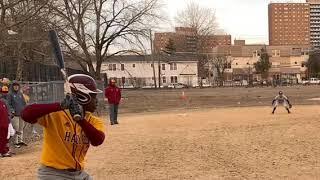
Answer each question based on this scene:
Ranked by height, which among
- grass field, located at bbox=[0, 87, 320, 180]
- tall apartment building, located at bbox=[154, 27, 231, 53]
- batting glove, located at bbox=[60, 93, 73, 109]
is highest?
tall apartment building, located at bbox=[154, 27, 231, 53]

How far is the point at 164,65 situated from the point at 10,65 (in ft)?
317

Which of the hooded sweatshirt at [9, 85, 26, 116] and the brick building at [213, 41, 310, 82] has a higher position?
the brick building at [213, 41, 310, 82]

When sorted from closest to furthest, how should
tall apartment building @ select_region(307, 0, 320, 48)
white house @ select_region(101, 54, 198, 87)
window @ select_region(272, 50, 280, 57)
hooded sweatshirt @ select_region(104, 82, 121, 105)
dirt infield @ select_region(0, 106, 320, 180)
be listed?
dirt infield @ select_region(0, 106, 320, 180)
hooded sweatshirt @ select_region(104, 82, 121, 105)
white house @ select_region(101, 54, 198, 87)
window @ select_region(272, 50, 280, 57)
tall apartment building @ select_region(307, 0, 320, 48)

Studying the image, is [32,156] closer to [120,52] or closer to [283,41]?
[120,52]

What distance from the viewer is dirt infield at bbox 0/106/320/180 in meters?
10.2

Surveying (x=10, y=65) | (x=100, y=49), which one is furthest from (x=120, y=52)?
(x=10, y=65)

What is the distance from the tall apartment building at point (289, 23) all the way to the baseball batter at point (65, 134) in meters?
173

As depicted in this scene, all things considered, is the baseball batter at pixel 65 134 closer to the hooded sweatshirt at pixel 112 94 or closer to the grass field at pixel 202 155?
the grass field at pixel 202 155

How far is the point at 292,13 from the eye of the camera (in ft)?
579

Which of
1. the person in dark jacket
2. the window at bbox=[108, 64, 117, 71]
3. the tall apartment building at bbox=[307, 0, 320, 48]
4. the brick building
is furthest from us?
the tall apartment building at bbox=[307, 0, 320, 48]

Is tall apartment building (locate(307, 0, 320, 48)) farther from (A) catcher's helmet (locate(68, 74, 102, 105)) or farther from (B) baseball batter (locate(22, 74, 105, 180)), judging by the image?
(A) catcher's helmet (locate(68, 74, 102, 105))

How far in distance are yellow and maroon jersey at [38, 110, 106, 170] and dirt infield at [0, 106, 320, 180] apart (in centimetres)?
489

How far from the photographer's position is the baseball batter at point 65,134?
4832 millimetres

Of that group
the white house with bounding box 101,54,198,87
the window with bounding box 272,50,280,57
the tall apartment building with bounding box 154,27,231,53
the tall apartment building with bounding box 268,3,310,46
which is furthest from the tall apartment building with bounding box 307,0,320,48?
the white house with bounding box 101,54,198,87
